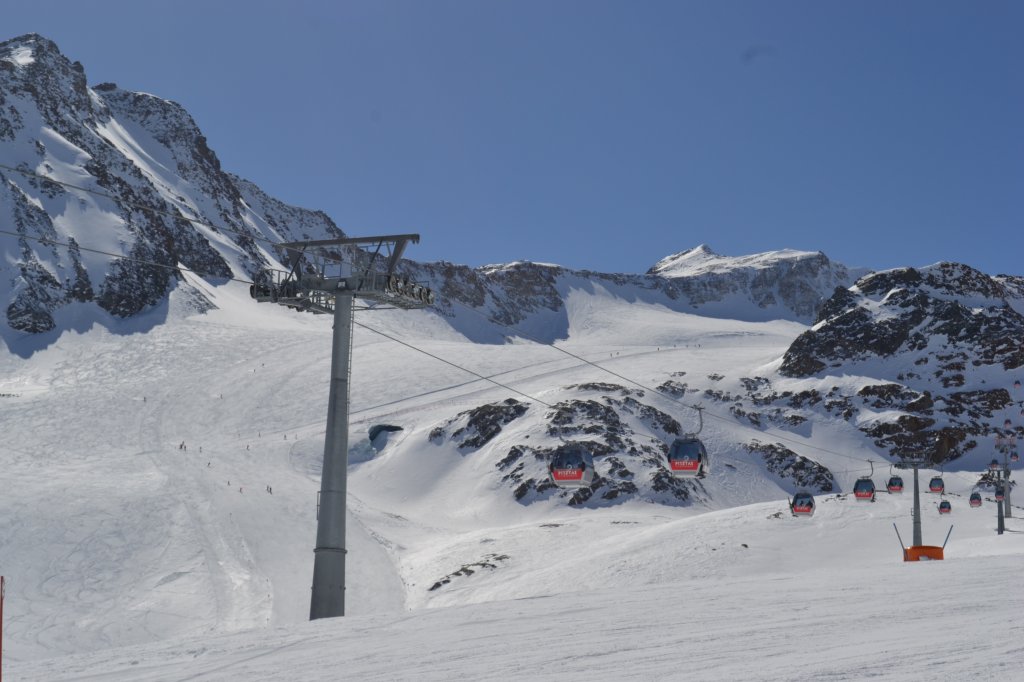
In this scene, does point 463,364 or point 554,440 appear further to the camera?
point 463,364

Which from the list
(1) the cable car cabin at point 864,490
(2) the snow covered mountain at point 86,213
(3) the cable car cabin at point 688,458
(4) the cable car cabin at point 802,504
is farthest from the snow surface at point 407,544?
(2) the snow covered mountain at point 86,213

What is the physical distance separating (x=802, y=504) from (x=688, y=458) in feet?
49.6

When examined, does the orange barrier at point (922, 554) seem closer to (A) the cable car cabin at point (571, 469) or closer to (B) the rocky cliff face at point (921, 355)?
(A) the cable car cabin at point (571, 469)

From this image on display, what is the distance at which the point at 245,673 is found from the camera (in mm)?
14523

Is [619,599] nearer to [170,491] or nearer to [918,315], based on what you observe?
[170,491]

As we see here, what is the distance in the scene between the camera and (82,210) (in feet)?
438

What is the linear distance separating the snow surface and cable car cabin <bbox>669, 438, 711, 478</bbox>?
529cm

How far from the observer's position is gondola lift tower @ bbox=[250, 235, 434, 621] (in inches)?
979

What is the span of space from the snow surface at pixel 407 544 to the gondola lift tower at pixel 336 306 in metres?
4.70

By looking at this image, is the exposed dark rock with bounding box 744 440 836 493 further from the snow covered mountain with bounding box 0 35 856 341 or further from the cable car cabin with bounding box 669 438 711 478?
the cable car cabin with bounding box 669 438 711 478

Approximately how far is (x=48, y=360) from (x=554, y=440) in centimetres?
5247

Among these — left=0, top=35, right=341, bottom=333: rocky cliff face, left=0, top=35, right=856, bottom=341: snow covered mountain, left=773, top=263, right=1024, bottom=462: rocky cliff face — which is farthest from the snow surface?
left=0, top=35, right=341, bottom=333: rocky cliff face

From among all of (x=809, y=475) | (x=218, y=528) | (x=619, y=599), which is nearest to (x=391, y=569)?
(x=218, y=528)

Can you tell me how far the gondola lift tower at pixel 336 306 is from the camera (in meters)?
24.9
